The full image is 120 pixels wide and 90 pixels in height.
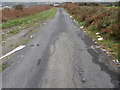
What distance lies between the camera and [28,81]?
13.8 feet

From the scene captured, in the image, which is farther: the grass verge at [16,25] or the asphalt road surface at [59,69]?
the grass verge at [16,25]

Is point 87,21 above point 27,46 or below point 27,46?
above

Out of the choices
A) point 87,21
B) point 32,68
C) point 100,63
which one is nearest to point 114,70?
point 100,63

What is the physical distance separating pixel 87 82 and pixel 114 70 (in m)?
1.35

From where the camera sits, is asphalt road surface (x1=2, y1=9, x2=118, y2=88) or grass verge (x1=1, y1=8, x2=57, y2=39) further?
grass verge (x1=1, y1=8, x2=57, y2=39)

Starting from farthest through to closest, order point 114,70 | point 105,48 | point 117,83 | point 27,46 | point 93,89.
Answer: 1. point 27,46
2. point 105,48
3. point 114,70
4. point 117,83
5. point 93,89

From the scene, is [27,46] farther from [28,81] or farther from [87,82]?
[87,82]

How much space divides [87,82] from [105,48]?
3300mm

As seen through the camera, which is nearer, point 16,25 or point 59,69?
point 59,69

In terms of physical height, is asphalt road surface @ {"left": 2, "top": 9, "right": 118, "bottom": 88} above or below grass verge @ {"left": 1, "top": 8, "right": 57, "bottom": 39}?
below

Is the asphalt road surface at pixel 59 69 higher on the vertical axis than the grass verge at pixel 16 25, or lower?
lower

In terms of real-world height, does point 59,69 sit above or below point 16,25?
below

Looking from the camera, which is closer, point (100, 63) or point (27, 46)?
point (100, 63)

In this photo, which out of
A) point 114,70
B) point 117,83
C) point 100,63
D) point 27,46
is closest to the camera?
point 117,83
